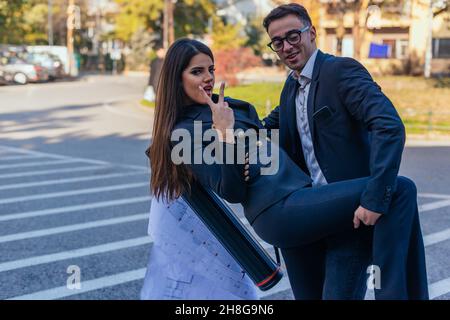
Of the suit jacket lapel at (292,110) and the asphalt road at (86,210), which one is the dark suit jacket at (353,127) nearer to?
the suit jacket lapel at (292,110)

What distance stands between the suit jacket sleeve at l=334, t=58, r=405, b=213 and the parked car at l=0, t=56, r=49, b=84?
106 feet

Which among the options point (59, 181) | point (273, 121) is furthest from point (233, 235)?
point (59, 181)

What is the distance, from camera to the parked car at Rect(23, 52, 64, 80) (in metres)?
35.6

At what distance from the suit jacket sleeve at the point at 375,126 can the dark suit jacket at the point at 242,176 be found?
12.7 inches

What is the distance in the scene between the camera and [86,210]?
7160 millimetres

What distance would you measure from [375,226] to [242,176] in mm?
563

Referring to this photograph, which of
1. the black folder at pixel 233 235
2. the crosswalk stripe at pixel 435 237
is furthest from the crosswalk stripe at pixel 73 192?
the black folder at pixel 233 235

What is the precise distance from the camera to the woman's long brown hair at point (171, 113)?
2512mm

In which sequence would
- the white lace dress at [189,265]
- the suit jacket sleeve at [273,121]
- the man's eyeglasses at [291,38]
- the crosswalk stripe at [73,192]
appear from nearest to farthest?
the white lace dress at [189,265], the man's eyeglasses at [291,38], the suit jacket sleeve at [273,121], the crosswalk stripe at [73,192]

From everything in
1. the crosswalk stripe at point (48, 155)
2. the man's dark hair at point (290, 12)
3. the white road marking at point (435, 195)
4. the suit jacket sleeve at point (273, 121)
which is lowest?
the crosswalk stripe at point (48, 155)

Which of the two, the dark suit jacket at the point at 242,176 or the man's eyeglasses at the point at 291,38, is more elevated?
the man's eyeglasses at the point at 291,38

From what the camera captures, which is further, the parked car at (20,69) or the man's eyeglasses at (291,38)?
the parked car at (20,69)
